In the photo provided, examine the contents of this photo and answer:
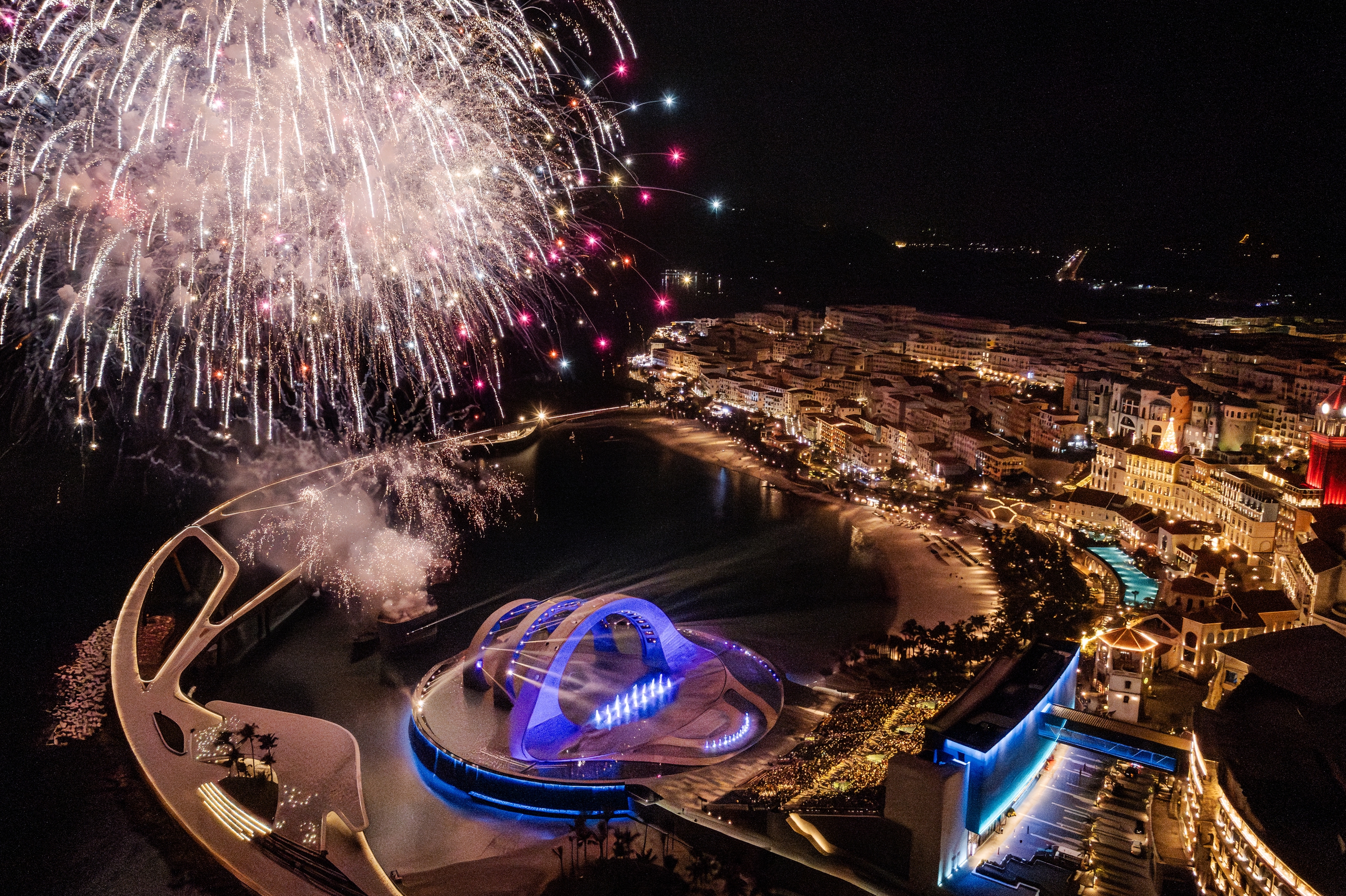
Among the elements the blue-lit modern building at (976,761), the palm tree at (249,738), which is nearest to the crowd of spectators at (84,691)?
the palm tree at (249,738)

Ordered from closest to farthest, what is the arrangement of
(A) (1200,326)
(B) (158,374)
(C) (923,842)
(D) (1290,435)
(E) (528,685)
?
1. (C) (923,842)
2. (E) (528,685)
3. (D) (1290,435)
4. (B) (158,374)
5. (A) (1200,326)

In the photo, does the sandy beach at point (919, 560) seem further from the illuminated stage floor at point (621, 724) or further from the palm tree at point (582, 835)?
the palm tree at point (582, 835)

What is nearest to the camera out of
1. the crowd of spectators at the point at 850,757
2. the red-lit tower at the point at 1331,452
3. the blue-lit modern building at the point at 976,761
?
the blue-lit modern building at the point at 976,761

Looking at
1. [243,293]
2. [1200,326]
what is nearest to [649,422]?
[243,293]

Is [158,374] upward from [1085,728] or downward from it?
upward

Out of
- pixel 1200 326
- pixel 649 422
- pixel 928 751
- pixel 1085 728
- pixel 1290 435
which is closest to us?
pixel 928 751

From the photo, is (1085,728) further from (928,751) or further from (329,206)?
(329,206)

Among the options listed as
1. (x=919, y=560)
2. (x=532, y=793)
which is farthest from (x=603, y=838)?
(x=919, y=560)
